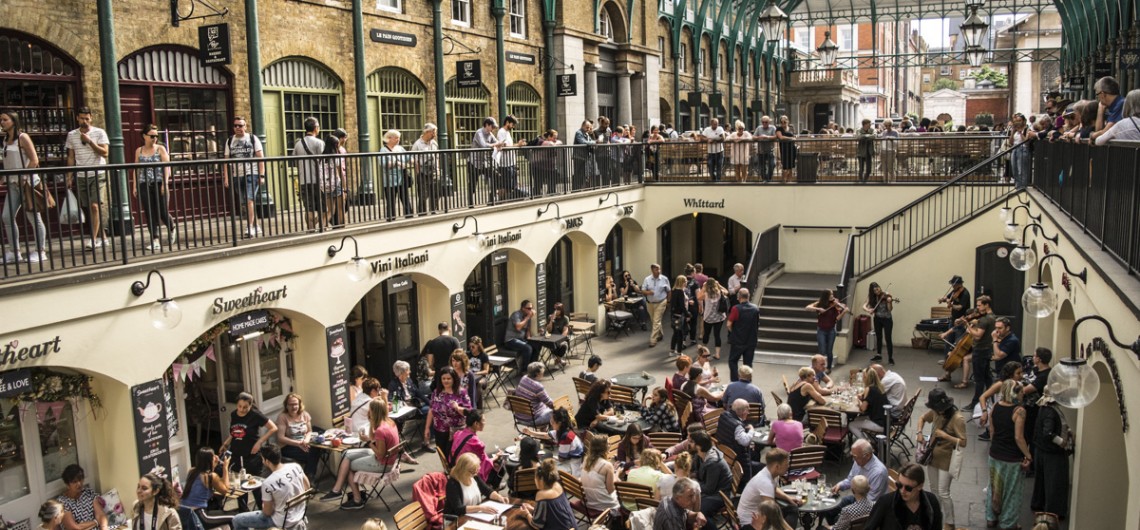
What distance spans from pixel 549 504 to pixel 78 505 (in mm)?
4939

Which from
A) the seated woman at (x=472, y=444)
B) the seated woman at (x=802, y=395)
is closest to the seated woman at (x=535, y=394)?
the seated woman at (x=472, y=444)

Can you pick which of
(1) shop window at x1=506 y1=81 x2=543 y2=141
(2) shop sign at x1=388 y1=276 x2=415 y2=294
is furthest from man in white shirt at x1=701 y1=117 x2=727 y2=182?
(2) shop sign at x1=388 y1=276 x2=415 y2=294

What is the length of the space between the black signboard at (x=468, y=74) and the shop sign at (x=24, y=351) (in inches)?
468

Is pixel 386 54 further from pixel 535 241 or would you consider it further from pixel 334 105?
pixel 535 241

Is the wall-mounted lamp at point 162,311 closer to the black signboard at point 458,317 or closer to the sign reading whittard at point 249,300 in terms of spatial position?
the sign reading whittard at point 249,300

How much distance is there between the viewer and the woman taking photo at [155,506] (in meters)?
9.08

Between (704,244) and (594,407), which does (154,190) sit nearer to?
(594,407)

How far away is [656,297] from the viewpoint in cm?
2103

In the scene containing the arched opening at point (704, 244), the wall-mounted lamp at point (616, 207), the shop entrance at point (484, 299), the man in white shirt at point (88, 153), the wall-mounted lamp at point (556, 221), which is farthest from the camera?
the arched opening at point (704, 244)

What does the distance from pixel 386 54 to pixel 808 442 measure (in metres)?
11.0

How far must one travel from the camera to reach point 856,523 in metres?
9.65

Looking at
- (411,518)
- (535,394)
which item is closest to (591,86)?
(535,394)

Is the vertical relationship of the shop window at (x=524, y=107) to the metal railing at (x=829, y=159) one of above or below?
above

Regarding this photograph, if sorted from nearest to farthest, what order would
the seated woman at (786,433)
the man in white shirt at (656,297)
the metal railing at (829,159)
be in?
the seated woman at (786,433) → the man in white shirt at (656,297) → the metal railing at (829,159)
